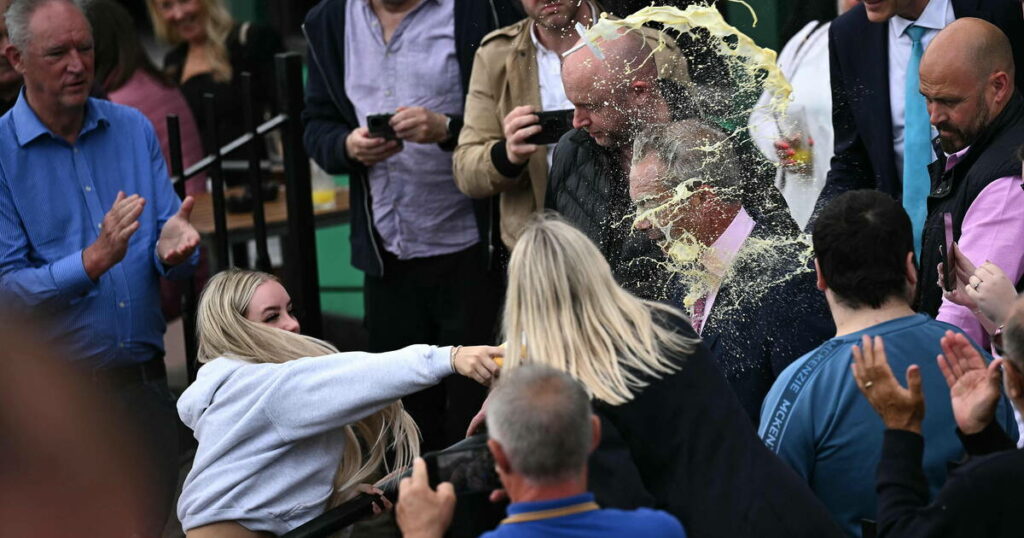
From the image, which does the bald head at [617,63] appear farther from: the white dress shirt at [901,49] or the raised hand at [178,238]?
the raised hand at [178,238]

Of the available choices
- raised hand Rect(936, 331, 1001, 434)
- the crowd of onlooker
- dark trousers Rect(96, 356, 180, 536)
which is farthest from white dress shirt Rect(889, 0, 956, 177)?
dark trousers Rect(96, 356, 180, 536)

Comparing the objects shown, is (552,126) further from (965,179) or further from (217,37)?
(217,37)

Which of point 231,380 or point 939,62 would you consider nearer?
point 231,380

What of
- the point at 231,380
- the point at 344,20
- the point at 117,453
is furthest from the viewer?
the point at 344,20

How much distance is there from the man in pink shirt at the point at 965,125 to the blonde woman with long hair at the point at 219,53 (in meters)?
3.94

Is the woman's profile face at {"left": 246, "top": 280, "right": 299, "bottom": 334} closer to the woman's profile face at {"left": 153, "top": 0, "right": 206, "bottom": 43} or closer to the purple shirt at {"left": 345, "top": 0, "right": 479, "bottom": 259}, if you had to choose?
the purple shirt at {"left": 345, "top": 0, "right": 479, "bottom": 259}

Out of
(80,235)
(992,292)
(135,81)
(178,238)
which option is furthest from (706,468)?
(135,81)

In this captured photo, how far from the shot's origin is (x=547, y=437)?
2.18m

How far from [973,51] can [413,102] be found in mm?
2133

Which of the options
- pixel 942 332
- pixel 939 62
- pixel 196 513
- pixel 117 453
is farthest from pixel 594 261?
pixel 117 453

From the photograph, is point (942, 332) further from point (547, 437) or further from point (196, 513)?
point (196, 513)

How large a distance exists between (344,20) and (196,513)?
95.7 inches

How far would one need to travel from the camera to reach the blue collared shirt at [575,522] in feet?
6.99

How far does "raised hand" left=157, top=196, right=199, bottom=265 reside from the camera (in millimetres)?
4211
